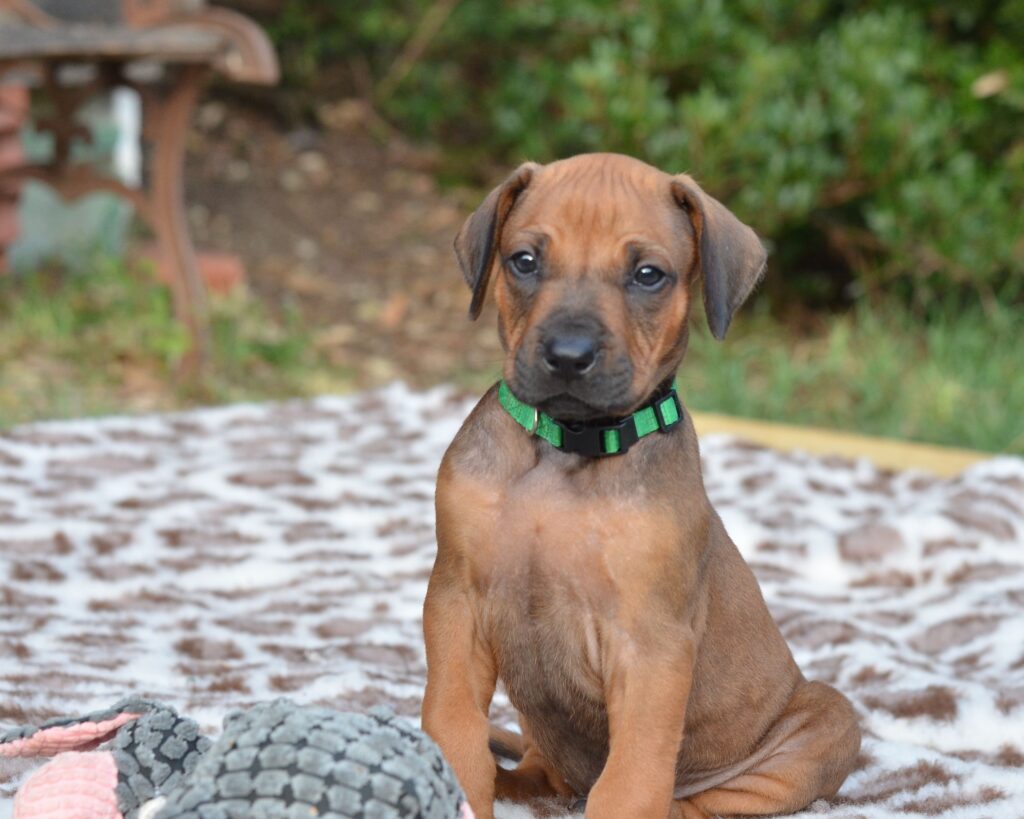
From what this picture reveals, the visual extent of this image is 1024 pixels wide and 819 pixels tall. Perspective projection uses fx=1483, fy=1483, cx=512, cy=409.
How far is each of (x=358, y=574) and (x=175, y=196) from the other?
335 centimetres

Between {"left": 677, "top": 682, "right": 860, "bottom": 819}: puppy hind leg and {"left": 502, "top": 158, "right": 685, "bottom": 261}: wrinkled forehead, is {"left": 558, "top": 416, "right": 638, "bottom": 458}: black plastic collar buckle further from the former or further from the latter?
{"left": 677, "top": 682, "right": 860, "bottom": 819}: puppy hind leg

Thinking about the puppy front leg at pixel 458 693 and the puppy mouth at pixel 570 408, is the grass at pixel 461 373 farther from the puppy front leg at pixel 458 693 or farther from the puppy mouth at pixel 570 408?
the puppy mouth at pixel 570 408

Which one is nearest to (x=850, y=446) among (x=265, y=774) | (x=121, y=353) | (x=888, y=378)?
(x=888, y=378)

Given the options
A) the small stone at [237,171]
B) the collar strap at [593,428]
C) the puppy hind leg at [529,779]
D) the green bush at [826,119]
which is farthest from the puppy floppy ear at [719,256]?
the small stone at [237,171]

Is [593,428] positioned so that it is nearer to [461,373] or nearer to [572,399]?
[572,399]

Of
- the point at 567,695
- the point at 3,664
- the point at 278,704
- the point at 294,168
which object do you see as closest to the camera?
the point at 278,704

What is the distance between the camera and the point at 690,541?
323cm

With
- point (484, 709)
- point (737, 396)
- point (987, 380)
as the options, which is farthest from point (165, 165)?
point (484, 709)

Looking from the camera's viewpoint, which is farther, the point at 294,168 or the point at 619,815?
the point at 294,168

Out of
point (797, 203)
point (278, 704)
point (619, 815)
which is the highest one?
point (797, 203)

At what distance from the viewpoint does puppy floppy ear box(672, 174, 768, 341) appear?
10.9 feet

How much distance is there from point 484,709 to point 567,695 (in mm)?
185

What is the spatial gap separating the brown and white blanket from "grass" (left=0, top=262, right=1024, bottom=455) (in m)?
1.07

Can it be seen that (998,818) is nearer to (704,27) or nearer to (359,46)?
(704,27)
